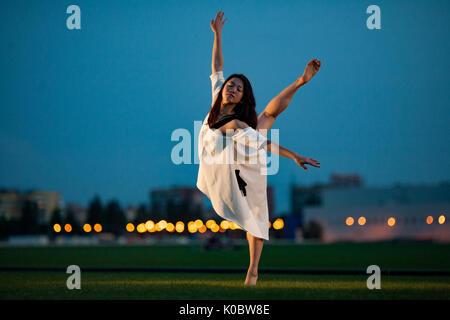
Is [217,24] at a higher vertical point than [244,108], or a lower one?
higher

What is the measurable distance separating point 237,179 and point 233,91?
111cm

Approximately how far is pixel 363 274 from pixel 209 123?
13.5ft

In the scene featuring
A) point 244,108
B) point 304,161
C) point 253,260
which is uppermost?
point 244,108

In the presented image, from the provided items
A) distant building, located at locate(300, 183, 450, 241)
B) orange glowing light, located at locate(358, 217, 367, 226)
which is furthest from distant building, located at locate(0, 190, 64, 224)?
orange glowing light, located at locate(358, 217, 367, 226)

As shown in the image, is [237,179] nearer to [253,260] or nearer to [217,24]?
[253,260]

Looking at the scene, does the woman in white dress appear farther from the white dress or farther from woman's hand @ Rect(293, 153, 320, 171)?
woman's hand @ Rect(293, 153, 320, 171)

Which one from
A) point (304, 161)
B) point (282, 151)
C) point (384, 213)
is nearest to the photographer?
point (304, 161)

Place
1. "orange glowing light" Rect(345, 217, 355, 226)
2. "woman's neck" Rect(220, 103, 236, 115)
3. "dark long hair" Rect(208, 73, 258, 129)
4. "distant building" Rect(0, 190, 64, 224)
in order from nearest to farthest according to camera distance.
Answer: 1. "dark long hair" Rect(208, 73, 258, 129)
2. "woman's neck" Rect(220, 103, 236, 115)
3. "orange glowing light" Rect(345, 217, 355, 226)
4. "distant building" Rect(0, 190, 64, 224)

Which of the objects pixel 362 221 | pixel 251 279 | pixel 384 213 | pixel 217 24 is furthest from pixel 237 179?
pixel 384 213

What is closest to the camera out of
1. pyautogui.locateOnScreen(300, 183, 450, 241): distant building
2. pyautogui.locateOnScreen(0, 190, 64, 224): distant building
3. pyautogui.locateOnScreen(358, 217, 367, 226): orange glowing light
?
pyautogui.locateOnScreen(300, 183, 450, 241): distant building

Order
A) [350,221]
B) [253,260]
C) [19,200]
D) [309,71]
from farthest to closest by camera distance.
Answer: [19,200]
[350,221]
[309,71]
[253,260]

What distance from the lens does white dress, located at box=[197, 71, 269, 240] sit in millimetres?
7562

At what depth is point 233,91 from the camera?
25.7 feet

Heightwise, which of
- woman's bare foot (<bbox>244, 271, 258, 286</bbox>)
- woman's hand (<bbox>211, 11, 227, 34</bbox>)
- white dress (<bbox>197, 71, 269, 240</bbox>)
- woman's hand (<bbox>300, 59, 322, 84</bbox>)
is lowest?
woman's bare foot (<bbox>244, 271, 258, 286</bbox>)
